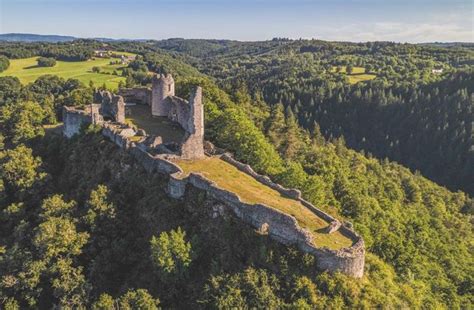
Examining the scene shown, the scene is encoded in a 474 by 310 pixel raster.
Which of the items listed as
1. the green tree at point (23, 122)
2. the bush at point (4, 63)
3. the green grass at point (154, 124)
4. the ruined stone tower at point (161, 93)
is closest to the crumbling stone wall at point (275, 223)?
the green grass at point (154, 124)

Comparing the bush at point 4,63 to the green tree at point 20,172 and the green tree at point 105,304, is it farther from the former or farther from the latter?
the green tree at point 105,304

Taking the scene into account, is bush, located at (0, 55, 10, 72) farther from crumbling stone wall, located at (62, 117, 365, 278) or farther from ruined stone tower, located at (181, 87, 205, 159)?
crumbling stone wall, located at (62, 117, 365, 278)

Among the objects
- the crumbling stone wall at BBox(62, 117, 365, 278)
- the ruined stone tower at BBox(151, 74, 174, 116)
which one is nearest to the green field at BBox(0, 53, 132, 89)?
the ruined stone tower at BBox(151, 74, 174, 116)

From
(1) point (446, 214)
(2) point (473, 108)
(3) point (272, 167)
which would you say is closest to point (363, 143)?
(2) point (473, 108)

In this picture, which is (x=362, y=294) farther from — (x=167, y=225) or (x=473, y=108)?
(x=473, y=108)

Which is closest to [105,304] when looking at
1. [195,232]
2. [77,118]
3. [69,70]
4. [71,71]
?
[195,232]

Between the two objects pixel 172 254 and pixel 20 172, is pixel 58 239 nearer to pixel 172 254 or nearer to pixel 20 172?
pixel 172 254
